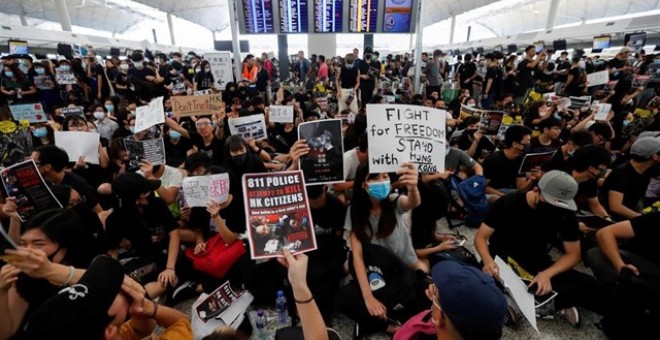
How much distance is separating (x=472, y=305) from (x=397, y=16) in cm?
788

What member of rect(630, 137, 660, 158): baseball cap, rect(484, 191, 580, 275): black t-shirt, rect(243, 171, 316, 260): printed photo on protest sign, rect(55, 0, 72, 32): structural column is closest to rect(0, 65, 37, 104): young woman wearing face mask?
rect(243, 171, 316, 260): printed photo on protest sign

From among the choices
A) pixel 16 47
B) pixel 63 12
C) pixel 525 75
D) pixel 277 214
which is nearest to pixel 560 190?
pixel 277 214

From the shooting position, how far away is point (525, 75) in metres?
8.99

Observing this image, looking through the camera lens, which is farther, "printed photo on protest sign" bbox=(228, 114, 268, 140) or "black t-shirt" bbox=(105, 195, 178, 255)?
"printed photo on protest sign" bbox=(228, 114, 268, 140)

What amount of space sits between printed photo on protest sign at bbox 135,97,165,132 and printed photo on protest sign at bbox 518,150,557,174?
175 inches

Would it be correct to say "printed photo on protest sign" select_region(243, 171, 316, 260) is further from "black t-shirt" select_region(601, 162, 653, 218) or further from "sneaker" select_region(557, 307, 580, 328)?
"black t-shirt" select_region(601, 162, 653, 218)

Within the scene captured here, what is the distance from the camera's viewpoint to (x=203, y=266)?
2.90 metres

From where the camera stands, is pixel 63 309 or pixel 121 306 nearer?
pixel 63 309

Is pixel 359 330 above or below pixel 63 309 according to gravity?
below

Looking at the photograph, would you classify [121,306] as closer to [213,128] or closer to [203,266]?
[203,266]

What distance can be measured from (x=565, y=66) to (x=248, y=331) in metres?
11.9

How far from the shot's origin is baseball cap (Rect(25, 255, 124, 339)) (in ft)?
3.43

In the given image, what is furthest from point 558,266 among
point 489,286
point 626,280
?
point 489,286

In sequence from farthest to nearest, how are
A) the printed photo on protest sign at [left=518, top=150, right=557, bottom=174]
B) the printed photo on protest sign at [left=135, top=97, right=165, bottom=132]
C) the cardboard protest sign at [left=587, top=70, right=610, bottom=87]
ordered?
the cardboard protest sign at [left=587, top=70, right=610, bottom=87], the printed photo on protest sign at [left=135, top=97, right=165, bottom=132], the printed photo on protest sign at [left=518, top=150, right=557, bottom=174]
